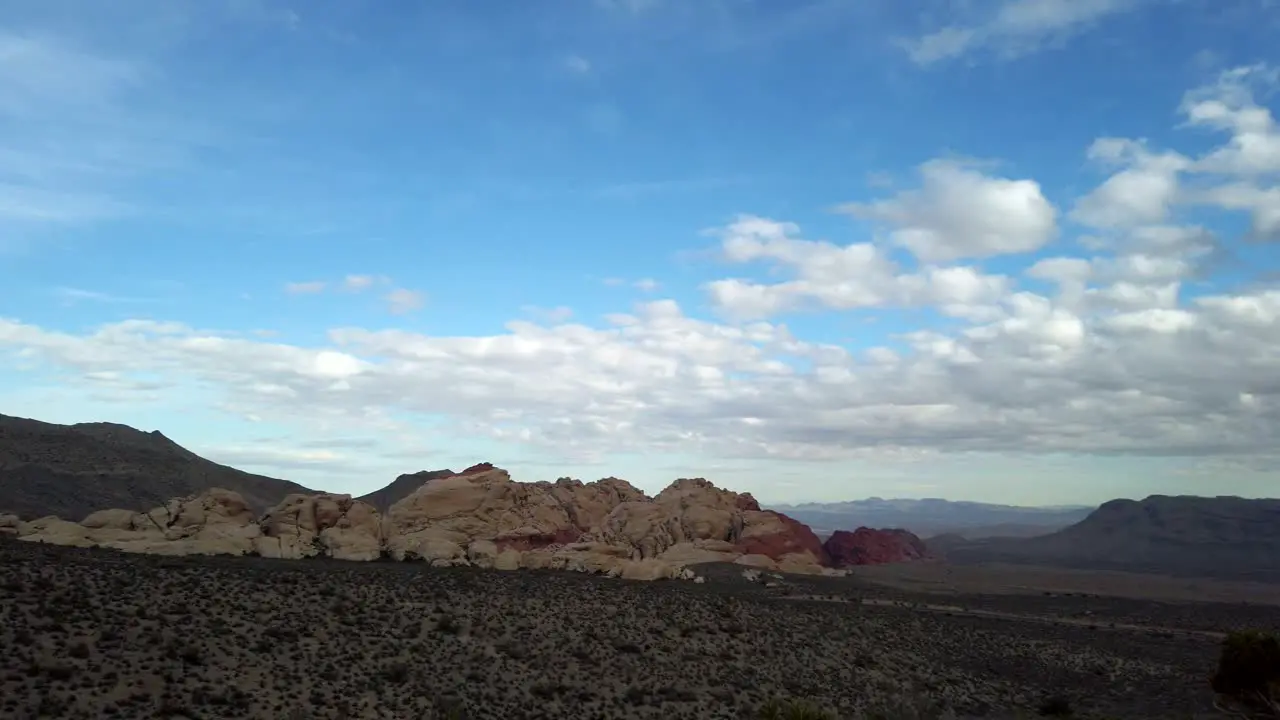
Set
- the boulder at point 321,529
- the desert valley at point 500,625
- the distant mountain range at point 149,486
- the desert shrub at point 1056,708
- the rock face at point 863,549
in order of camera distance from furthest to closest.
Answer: the rock face at point 863,549 < the distant mountain range at point 149,486 < the boulder at point 321,529 < the desert shrub at point 1056,708 < the desert valley at point 500,625

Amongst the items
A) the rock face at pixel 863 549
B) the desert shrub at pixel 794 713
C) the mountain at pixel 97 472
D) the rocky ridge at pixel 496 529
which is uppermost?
the mountain at pixel 97 472

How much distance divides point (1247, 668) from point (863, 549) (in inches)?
3345

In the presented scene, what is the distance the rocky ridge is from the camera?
4750 cm

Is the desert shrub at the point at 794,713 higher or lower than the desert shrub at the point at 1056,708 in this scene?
higher

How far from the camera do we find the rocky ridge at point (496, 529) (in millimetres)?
47500

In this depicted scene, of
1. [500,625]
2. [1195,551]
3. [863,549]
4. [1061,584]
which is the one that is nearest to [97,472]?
[500,625]

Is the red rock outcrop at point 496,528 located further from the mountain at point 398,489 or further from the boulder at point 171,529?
the mountain at point 398,489

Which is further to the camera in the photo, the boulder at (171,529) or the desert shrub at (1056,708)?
the boulder at (171,529)

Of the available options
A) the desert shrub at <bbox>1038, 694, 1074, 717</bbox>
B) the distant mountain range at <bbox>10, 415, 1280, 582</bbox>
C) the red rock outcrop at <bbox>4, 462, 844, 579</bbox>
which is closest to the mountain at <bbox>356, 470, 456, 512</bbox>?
the distant mountain range at <bbox>10, 415, 1280, 582</bbox>

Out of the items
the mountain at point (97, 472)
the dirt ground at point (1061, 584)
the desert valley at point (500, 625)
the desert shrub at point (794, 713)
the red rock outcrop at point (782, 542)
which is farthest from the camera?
the red rock outcrop at point (782, 542)

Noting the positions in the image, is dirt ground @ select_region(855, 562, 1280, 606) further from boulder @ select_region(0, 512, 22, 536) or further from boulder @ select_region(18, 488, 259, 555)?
boulder @ select_region(0, 512, 22, 536)

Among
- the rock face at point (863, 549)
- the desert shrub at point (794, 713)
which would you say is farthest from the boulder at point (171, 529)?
the rock face at point (863, 549)

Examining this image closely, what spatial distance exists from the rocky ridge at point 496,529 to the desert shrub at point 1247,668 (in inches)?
1246

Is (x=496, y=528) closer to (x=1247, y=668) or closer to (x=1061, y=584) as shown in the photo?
(x=1247, y=668)
